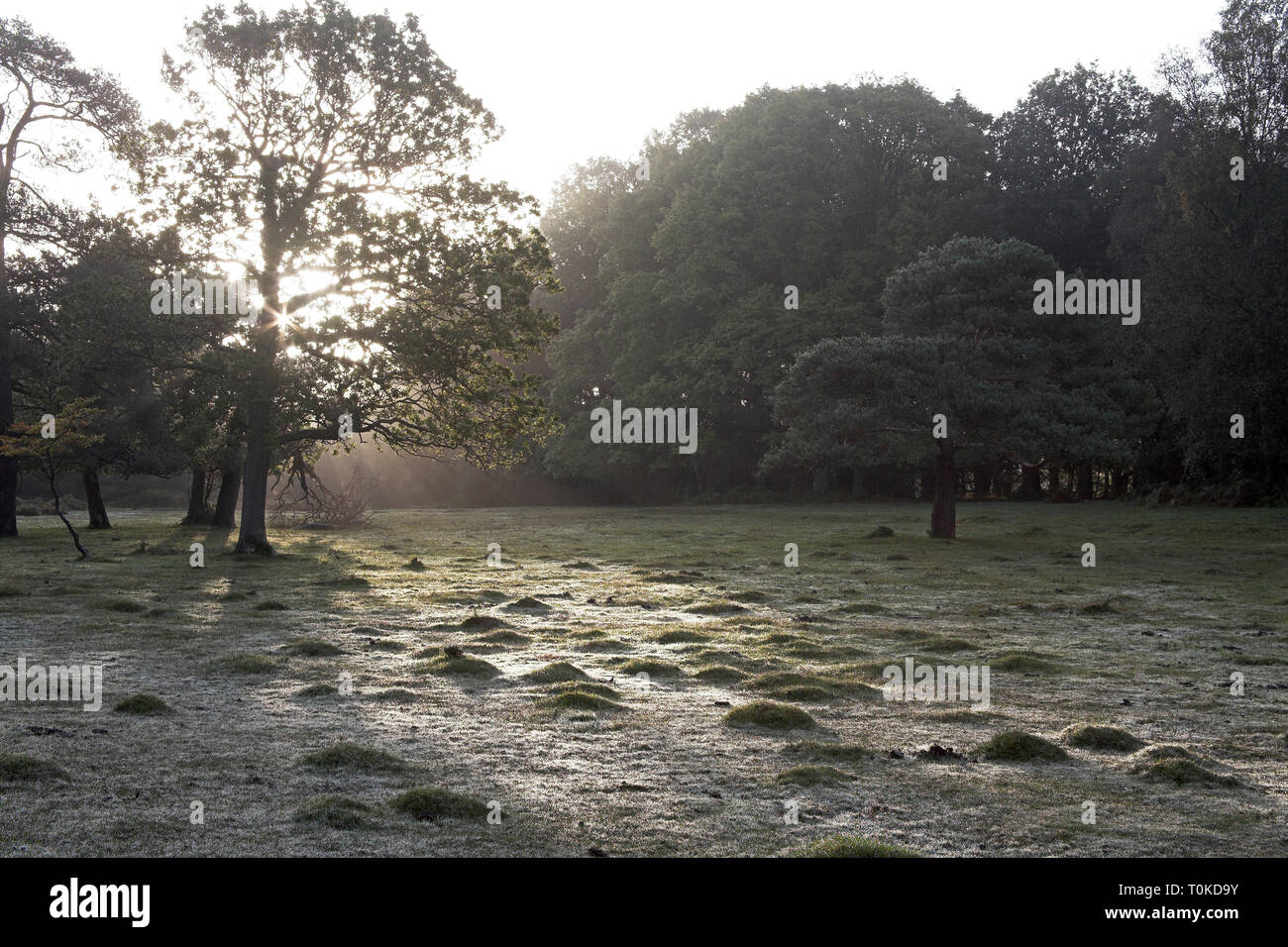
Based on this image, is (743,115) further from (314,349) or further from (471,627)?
(471,627)

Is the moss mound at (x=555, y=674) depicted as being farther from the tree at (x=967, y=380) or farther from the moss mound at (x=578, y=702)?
the tree at (x=967, y=380)

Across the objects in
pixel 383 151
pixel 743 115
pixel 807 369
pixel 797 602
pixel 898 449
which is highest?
pixel 743 115

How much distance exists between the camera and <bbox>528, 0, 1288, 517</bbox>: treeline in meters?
32.1

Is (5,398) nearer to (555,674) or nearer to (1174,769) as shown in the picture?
(555,674)

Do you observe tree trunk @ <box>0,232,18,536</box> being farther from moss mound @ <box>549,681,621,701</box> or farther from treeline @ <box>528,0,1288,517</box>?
moss mound @ <box>549,681,621,701</box>

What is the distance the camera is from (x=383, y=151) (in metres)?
28.5

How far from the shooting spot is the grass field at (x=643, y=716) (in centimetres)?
721

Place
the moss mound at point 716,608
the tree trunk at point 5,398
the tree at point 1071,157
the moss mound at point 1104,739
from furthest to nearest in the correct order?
the tree at point 1071,157, the tree trunk at point 5,398, the moss mound at point 716,608, the moss mound at point 1104,739

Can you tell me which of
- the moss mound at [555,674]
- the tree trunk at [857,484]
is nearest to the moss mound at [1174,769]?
the moss mound at [555,674]

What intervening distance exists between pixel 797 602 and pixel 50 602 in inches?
532

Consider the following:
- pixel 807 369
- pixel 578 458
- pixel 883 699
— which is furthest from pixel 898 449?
pixel 578 458

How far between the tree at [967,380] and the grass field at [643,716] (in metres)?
6.78

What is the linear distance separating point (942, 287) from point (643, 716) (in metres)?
26.0

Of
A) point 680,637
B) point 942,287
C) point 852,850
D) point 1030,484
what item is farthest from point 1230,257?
point 852,850
